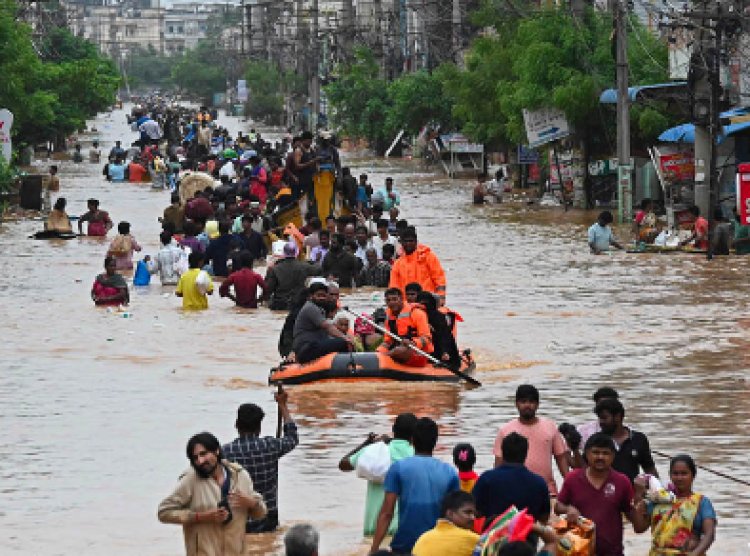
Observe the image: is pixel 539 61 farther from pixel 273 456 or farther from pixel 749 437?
pixel 273 456

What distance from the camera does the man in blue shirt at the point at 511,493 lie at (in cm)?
996

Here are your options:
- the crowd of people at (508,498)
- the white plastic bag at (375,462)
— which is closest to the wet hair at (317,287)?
the white plastic bag at (375,462)

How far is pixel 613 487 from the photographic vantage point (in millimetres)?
10164

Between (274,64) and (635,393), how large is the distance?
412ft

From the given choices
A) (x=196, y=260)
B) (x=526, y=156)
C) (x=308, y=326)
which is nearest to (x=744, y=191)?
(x=196, y=260)

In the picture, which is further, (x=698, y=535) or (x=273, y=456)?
(x=273, y=456)

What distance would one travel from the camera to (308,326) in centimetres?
1852

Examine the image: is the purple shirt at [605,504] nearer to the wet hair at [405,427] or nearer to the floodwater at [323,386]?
the wet hair at [405,427]

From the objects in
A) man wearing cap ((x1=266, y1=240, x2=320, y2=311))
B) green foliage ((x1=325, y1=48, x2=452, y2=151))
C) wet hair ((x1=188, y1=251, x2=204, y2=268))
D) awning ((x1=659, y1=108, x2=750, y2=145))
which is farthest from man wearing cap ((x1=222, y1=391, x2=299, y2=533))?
green foliage ((x1=325, y1=48, x2=452, y2=151))

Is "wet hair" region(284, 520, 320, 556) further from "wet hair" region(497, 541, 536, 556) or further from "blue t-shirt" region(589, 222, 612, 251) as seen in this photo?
"blue t-shirt" region(589, 222, 612, 251)

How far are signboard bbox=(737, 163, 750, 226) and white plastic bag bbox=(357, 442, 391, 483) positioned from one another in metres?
17.3

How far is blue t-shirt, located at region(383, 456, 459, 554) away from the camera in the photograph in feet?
33.8

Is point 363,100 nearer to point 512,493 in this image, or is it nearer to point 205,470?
point 512,493

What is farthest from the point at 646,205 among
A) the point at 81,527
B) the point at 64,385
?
the point at 81,527
